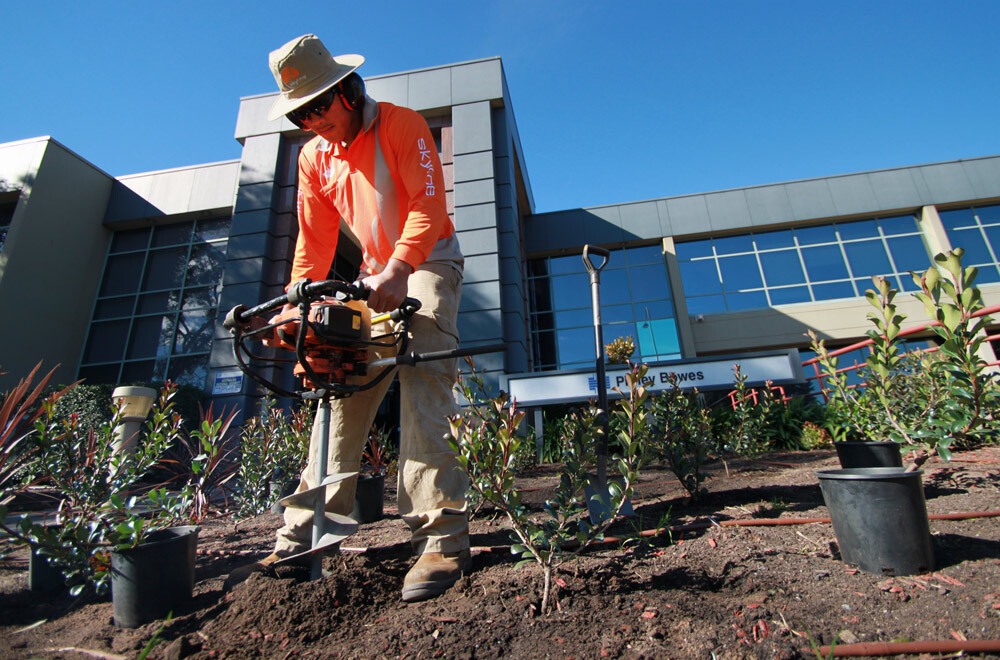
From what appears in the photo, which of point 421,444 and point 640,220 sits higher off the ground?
point 640,220

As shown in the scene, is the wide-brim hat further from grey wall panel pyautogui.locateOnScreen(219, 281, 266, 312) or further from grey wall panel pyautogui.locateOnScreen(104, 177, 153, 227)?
grey wall panel pyautogui.locateOnScreen(104, 177, 153, 227)

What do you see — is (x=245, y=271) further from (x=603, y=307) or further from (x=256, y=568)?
(x=603, y=307)

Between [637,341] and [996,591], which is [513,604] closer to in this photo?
[996,591]

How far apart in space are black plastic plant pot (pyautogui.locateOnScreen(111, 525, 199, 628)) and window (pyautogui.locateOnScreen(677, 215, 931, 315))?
12.8 meters

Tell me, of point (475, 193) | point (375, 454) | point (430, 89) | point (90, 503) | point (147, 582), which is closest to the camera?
point (147, 582)

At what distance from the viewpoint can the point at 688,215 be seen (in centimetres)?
1297

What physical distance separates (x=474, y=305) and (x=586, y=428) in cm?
562

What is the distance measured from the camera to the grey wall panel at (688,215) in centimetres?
1282

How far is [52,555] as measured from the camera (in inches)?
70.1

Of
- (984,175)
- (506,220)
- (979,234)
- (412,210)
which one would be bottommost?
(412,210)

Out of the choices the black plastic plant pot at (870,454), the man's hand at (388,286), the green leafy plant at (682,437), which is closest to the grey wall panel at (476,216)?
the green leafy plant at (682,437)

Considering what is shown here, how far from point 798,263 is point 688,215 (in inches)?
129

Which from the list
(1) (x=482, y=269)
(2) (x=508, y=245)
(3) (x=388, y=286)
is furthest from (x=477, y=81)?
(3) (x=388, y=286)

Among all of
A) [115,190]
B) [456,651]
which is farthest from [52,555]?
[115,190]
